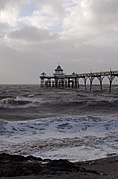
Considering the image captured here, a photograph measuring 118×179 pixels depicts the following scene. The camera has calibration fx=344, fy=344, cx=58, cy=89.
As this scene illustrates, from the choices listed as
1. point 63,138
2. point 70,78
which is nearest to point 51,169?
point 63,138

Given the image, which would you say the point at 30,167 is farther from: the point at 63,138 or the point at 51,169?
the point at 63,138

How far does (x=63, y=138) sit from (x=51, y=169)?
5.91 meters

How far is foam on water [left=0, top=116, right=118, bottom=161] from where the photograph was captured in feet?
35.8

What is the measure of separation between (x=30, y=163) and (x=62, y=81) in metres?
74.7

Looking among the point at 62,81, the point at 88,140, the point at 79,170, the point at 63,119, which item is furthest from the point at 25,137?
the point at 62,81

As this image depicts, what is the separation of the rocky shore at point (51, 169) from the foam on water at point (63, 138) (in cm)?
145

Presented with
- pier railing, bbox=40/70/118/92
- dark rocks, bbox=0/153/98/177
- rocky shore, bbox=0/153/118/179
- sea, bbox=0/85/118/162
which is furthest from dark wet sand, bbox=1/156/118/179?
pier railing, bbox=40/70/118/92

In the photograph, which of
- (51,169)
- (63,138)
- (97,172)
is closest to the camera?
(51,169)

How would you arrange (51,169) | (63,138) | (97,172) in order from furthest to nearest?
(63,138) → (97,172) → (51,169)

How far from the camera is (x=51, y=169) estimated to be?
7.83m

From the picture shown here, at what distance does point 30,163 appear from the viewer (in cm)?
831

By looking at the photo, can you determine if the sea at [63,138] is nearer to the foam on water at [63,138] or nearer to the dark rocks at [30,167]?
the foam on water at [63,138]

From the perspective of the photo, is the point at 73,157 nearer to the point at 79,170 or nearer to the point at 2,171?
the point at 79,170

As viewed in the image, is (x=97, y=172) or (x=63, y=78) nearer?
(x=97, y=172)
